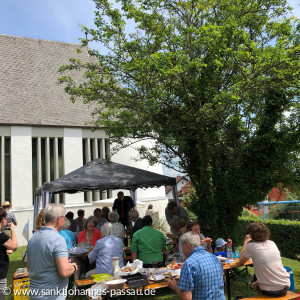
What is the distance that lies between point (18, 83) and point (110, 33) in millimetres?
12673

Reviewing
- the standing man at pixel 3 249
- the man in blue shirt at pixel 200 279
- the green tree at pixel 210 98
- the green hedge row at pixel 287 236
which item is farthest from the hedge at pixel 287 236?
the standing man at pixel 3 249

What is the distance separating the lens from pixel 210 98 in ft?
25.6

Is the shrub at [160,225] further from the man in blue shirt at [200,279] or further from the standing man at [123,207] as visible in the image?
the man in blue shirt at [200,279]

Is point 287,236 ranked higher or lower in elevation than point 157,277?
lower

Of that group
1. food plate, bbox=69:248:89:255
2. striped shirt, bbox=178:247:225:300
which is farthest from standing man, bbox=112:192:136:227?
striped shirt, bbox=178:247:225:300

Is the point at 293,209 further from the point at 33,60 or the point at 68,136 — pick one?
the point at 33,60

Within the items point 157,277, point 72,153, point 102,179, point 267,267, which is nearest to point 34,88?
point 72,153

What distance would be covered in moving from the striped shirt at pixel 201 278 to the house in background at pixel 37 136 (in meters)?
13.2

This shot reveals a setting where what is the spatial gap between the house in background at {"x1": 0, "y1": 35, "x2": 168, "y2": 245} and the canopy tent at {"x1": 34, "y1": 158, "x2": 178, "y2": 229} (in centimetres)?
684

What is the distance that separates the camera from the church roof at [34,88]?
17.0m

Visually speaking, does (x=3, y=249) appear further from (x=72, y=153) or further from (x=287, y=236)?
(x=72, y=153)

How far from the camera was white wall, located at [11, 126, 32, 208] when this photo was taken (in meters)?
15.9

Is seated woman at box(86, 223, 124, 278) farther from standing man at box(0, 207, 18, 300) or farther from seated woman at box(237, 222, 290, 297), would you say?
seated woman at box(237, 222, 290, 297)

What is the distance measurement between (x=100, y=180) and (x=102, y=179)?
0.30 feet
